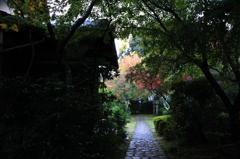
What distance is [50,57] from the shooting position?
7992 mm

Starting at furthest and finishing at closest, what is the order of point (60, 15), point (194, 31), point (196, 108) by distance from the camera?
point (196, 108)
point (60, 15)
point (194, 31)

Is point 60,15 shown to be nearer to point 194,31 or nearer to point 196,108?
point 194,31

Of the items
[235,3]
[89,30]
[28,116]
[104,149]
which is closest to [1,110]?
[28,116]

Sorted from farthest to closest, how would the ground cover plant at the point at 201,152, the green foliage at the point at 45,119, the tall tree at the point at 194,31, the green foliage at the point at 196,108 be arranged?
the green foliage at the point at 196,108 → the ground cover plant at the point at 201,152 → the tall tree at the point at 194,31 → the green foliage at the point at 45,119

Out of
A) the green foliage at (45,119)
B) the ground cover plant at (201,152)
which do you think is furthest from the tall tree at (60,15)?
the ground cover plant at (201,152)

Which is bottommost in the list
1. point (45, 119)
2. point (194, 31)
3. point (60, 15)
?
point (45, 119)

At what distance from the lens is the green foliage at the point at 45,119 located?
10.8 feet

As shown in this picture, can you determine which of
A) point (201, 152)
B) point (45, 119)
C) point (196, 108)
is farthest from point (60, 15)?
point (201, 152)

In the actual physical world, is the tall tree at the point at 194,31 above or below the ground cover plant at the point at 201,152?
above

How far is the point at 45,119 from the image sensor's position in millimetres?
3193

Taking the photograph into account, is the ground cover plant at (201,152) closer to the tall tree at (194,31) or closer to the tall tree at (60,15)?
the tall tree at (194,31)

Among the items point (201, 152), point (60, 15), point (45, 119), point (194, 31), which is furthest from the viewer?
point (201, 152)

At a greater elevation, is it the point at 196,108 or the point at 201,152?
the point at 196,108

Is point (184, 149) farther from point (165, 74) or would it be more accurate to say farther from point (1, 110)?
point (1, 110)
